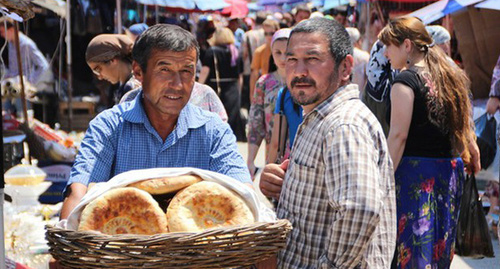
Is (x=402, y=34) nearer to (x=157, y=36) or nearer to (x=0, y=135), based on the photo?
(x=157, y=36)

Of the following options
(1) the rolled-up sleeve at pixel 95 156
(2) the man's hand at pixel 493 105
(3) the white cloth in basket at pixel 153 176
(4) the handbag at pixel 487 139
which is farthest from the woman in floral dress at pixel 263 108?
(3) the white cloth in basket at pixel 153 176

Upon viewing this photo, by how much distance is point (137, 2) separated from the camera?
13.8 meters

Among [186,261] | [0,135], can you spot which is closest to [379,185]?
[186,261]

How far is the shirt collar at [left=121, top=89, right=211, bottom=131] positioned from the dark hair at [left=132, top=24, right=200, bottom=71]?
0.14 meters

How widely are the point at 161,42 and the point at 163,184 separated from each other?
598 mm

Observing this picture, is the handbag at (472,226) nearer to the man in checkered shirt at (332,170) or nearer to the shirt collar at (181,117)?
the man in checkered shirt at (332,170)

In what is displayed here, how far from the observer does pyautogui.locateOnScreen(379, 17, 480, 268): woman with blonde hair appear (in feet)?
14.1

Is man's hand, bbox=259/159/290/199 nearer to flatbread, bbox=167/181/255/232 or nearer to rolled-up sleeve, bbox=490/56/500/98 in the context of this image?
flatbread, bbox=167/181/255/232

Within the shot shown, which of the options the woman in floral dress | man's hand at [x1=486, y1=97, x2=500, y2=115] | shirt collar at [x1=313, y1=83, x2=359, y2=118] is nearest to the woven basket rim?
shirt collar at [x1=313, y1=83, x2=359, y2=118]

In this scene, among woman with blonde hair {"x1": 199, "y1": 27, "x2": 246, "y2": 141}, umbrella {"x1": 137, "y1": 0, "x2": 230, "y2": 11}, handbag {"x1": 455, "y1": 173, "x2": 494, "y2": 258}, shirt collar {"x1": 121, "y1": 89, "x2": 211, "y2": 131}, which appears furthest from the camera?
umbrella {"x1": 137, "y1": 0, "x2": 230, "y2": 11}

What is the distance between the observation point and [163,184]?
2285 millimetres

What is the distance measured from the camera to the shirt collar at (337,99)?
2656 millimetres

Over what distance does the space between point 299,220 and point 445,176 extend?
2.02 meters

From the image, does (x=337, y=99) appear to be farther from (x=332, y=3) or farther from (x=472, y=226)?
(x=332, y=3)
